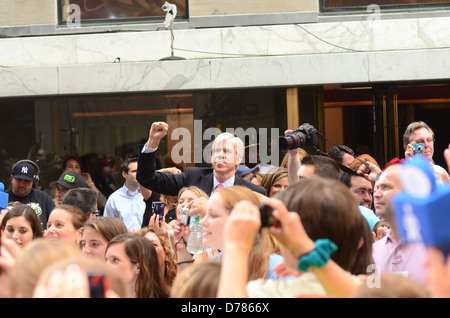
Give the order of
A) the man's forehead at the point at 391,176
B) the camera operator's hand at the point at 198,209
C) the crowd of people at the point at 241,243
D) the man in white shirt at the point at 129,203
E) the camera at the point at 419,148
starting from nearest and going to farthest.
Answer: the crowd of people at the point at 241,243
the man's forehead at the point at 391,176
the camera operator's hand at the point at 198,209
the camera at the point at 419,148
the man in white shirt at the point at 129,203

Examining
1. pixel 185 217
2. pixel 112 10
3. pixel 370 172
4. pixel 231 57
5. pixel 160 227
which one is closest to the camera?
pixel 185 217

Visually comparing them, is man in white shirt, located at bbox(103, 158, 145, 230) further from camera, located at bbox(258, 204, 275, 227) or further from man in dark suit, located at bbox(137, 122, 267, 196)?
camera, located at bbox(258, 204, 275, 227)

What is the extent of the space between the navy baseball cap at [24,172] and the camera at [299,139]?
2.91 meters

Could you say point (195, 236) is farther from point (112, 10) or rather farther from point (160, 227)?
point (112, 10)

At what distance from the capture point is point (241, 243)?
7.74ft

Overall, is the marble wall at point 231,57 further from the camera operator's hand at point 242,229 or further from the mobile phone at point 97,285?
the mobile phone at point 97,285

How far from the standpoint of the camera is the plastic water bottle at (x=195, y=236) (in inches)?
169

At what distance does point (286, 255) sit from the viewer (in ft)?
8.43

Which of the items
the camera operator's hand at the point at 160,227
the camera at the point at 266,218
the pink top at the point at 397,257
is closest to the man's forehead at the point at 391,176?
the pink top at the point at 397,257

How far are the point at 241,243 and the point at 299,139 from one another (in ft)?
10.6

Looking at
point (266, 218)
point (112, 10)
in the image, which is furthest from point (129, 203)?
point (266, 218)

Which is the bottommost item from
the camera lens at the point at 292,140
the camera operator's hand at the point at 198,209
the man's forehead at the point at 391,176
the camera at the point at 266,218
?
the camera operator's hand at the point at 198,209
